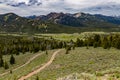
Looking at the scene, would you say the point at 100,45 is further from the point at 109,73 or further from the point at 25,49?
the point at 109,73

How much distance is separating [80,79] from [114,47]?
281 feet

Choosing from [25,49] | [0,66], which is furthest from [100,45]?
[25,49]

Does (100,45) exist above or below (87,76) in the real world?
below

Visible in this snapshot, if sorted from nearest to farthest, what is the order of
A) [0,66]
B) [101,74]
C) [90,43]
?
[101,74] → [0,66] → [90,43]

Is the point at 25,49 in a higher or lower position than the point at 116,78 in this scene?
lower

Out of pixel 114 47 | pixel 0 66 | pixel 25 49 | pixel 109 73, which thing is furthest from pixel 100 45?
pixel 109 73

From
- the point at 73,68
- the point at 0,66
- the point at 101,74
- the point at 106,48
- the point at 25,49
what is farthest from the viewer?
the point at 25,49

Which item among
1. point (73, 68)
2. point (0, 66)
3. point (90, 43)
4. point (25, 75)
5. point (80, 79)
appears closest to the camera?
point (80, 79)

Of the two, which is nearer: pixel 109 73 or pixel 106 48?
pixel 109 73

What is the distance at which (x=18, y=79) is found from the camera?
6162 cm

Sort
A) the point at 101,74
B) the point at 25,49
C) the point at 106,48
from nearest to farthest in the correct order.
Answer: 1. the point at 101,74
2. the point at 106,48
3. the point at 25,49

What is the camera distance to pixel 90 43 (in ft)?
414

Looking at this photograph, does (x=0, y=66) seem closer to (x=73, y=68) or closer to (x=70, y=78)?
(x=73, y=68)

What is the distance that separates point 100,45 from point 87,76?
302 feet
